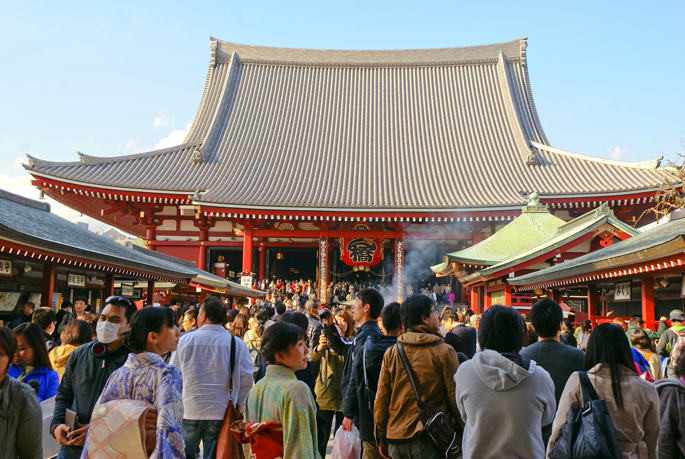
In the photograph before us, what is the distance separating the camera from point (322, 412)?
473cm

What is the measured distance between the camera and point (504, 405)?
8.89 feet

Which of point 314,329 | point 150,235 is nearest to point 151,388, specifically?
point 314,329

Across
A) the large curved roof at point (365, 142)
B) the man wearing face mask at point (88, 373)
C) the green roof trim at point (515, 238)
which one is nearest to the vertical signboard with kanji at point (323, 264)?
the large curved roof at point (365, 142)

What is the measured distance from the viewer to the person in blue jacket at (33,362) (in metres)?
3.55

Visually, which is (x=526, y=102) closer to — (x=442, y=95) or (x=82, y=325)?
(x=442, y=95)

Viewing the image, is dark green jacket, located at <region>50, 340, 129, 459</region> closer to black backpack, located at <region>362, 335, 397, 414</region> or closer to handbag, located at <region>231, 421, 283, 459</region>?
handbag, located at <region>231, 421, 283, 459</region>

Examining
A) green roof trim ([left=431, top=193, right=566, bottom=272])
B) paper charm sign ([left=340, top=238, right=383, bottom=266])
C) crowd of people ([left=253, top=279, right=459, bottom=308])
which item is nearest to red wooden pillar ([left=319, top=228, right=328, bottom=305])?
crowd of people ([left=253, top=279, right=459, bottom=308])

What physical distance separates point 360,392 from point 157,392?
4.95 feet

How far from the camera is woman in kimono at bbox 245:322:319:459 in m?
2.63

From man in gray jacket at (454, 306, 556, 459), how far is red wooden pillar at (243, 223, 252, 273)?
16.4 metres

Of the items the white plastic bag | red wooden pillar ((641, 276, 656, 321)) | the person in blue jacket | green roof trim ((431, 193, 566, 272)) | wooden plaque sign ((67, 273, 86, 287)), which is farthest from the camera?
green roof trim ((431, 193, 566, 272))

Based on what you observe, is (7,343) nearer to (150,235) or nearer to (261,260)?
(150,235)

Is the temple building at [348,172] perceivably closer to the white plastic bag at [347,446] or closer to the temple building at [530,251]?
the temple building at [530,251]

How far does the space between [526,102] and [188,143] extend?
14.4 metres
